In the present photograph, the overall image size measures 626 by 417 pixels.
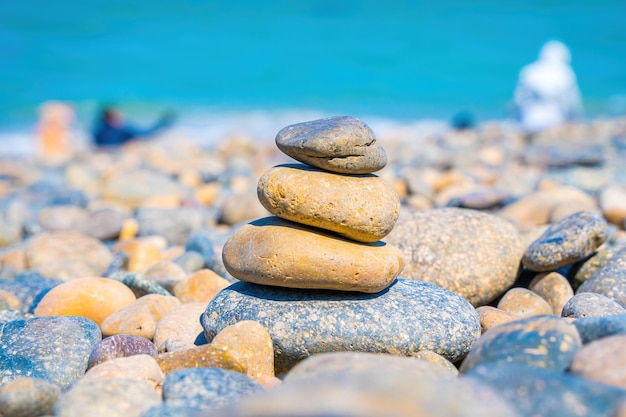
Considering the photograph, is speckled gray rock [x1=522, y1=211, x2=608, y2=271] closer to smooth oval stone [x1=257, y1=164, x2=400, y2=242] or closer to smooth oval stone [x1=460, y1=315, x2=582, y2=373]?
smooth oval stone [x1=257, y1=164, x2=400, y2=242]

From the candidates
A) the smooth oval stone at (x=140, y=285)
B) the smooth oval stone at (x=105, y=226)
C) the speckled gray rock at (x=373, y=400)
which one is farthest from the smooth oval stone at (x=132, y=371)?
the smooth oval stone at (x=105, y=226)

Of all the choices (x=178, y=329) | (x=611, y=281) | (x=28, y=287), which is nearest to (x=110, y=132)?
(x=28, y=287)

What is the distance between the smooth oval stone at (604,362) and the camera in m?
2.38

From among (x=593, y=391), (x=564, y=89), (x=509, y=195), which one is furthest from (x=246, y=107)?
(x=593, y=391)

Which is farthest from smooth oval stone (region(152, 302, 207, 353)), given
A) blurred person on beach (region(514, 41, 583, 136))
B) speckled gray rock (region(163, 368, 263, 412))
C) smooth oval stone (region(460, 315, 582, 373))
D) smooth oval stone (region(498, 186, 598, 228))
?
blurred person on beach (region(514, 41, 583, 136))

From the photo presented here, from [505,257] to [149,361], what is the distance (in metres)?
2.77

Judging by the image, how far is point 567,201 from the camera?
267 inches

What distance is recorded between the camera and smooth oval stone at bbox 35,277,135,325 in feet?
13.8

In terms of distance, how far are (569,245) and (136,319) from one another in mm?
2963

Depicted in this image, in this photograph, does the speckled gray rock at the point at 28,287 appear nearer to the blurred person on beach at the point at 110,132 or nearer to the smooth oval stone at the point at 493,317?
the smooth oval stone at the point at 493,317

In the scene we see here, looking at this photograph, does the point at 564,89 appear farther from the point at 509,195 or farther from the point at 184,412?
Answer: the point at 184,412

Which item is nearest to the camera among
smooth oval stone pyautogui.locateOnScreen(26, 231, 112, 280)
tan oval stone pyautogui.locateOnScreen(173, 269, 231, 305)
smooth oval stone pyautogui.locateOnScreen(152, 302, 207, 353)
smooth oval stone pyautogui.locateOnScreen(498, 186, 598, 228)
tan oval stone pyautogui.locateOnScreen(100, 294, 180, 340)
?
smooth oval stone pyautogui.locateOnScreen(152, 302, 207, 353)

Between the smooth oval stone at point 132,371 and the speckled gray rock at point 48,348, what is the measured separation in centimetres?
56

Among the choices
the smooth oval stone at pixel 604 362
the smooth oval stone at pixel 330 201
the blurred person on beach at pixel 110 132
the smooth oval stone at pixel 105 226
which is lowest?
the smooth oval stone at pixel 604 362
